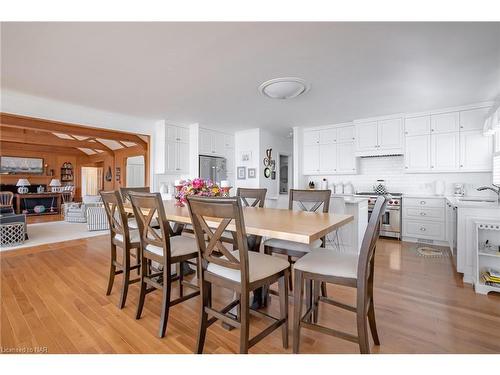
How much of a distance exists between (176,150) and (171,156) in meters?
0.19

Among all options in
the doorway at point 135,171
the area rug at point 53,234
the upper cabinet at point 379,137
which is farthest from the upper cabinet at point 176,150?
the upper cabinet at point 379,137

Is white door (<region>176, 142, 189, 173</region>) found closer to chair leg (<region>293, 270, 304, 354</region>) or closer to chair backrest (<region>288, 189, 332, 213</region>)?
chair backrest (<region>288, 189, 332, 213</region>)

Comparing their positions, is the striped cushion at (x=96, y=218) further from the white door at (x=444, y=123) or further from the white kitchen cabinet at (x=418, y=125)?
the white door at (x=444, y=123)

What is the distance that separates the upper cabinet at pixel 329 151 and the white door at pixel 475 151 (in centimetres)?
172

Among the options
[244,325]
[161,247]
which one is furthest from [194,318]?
[244,325]

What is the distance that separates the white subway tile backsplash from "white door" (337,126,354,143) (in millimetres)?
507

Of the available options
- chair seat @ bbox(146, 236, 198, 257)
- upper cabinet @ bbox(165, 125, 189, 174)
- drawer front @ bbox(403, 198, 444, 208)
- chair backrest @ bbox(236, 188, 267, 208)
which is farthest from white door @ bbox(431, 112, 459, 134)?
upper cabinet @ bbox(165, 125, 189, 174)

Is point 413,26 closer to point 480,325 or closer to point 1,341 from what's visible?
point 480,325

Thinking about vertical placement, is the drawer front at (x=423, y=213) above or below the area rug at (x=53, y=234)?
above

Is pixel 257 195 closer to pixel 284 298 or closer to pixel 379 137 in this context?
pixel 284 298

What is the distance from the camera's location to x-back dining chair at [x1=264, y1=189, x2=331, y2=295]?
192 cm

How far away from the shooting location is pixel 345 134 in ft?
17.3

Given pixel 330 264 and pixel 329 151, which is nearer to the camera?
pixel 330 264

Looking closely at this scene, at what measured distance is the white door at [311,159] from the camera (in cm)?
566
